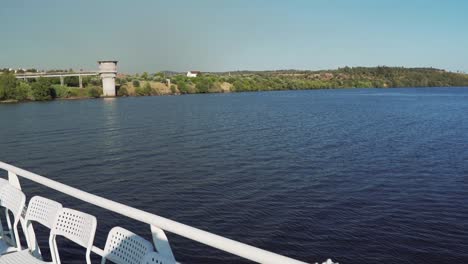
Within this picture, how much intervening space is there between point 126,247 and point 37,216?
1.50 m

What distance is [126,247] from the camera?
324cm

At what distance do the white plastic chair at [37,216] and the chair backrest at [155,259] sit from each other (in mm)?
1459

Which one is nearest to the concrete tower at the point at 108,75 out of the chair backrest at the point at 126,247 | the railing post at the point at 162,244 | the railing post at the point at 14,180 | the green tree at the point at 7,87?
the green tree at the point at 7,87

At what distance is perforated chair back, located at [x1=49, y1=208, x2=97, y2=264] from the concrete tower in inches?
4967

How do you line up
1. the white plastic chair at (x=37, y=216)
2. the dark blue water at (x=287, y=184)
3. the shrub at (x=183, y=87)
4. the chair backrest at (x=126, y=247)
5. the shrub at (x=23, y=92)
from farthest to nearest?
the shrub at (x=183, y=87) < the shrub at (x=23, y=92) < the dark blue water at (x=287, y=184) < the white plastic chair at (x=37, y=216) < the chair backrest at (x=126, y=247)

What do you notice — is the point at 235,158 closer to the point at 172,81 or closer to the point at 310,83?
the point at 172,81

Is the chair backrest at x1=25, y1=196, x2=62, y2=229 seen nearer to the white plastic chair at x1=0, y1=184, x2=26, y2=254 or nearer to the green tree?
the white plastic chair at x1=0, y1=184, x2=26, y2=254

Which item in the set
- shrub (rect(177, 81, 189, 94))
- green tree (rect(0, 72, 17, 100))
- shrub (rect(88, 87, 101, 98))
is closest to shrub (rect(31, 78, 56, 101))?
green tree (rect(0, 72, 17, 100))

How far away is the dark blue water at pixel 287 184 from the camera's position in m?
12.5

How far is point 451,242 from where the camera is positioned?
12.4 metres

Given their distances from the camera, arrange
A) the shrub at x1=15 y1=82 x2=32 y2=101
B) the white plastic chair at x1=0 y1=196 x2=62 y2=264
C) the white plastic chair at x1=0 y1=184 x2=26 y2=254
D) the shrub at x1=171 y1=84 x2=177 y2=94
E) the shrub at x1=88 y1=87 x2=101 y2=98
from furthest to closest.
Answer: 1. the shrub at x1=171 y1=84 x2=177 y2=94
2. the shrub at x1=88 y1=87 x2=101 y2=98
3. the shrub at x1=15 y1=82 x2=32 y2=101
4. the white plastic chair at x1=0 y1=184 x2=26 y2=254
5. the white plastic chair at x1=0 y1=196 x2=62 y2=264

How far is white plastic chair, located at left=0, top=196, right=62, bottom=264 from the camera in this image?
392cm

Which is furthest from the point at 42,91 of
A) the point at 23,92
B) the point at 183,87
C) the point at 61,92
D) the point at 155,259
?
the point at 155,259

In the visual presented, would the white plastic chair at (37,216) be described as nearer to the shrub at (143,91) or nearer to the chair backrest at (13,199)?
the chair backrest at (13,199)
